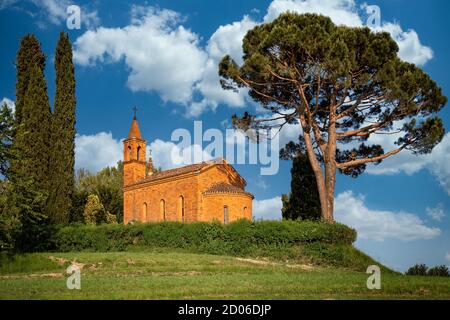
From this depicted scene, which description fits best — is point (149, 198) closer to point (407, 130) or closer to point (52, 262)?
point (52, 262)

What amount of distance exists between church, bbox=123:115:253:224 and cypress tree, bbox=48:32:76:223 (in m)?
9.08

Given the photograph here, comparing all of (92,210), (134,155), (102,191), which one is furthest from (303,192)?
(102,191)

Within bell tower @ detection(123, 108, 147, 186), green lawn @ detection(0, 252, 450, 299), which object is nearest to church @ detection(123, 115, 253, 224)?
bell tower @ detection(123, 108, 147, 186)

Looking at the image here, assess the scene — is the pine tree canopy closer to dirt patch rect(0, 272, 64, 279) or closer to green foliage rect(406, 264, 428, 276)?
green foliage rect(406, 264, 428, 276)

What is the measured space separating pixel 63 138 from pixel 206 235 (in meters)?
11.8

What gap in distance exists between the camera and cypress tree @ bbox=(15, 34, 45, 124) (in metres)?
31.3

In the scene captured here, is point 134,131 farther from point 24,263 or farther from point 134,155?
point 24,263

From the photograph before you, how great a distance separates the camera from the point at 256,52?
86.0ft

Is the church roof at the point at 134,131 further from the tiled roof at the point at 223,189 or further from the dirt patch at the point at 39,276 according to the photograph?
the dirt patch at the point at 39,276

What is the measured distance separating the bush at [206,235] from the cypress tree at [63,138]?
1.74m

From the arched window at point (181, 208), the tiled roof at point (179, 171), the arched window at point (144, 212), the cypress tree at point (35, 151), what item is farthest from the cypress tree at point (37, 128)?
the arched window at point (144, 212)

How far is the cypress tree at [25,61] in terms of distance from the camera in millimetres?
31281

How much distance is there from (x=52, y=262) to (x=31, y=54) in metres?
16.4
